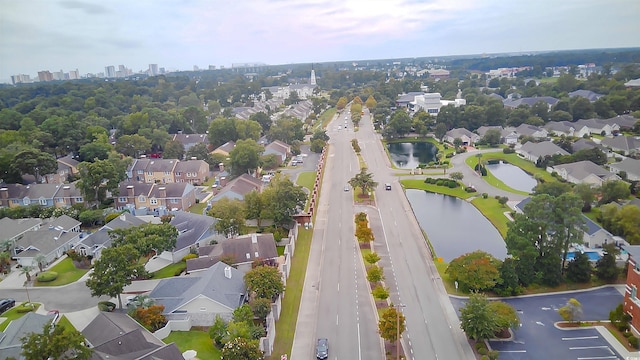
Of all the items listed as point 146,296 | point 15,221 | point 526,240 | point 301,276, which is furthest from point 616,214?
point 15,221

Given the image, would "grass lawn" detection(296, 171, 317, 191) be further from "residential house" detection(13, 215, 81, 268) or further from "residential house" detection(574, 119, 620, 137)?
"residential house" detection(574, 119, 620, 137)

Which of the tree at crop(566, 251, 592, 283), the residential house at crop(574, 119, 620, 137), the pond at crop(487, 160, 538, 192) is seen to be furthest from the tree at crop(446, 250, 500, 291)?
the residential house at crop(574, 119, 620, 137)

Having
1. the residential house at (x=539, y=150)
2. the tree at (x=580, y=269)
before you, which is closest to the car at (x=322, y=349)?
the tree at (x=580, y=269)

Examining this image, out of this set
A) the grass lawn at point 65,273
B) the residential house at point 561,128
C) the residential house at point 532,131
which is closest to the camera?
the grass lawn at point 65,273

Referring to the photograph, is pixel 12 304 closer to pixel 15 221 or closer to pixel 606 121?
pixel 15 221

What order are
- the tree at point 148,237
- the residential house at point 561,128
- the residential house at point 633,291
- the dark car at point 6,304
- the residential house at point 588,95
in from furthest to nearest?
the residential house at point 588,95
the residential house at point 561,128
the tree at point 148,237
the dark car at point 6,304
the residential house at point 633,291

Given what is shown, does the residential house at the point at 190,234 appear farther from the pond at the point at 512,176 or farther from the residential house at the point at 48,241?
the pond at the point at 512,176
